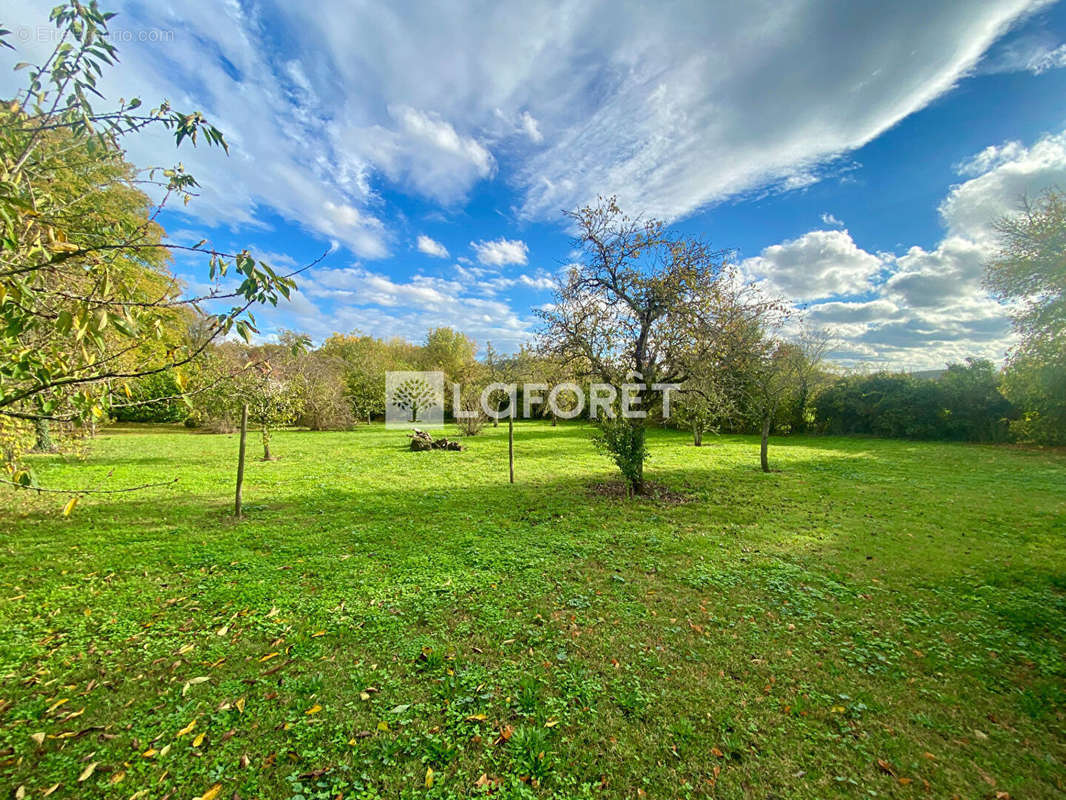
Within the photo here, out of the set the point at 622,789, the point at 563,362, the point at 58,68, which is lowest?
the point at 622,789

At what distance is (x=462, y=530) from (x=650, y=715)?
4.10m

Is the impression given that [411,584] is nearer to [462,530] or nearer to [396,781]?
[462,530]

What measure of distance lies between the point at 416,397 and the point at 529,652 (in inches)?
1003

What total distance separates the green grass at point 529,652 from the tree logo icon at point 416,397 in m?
19.8

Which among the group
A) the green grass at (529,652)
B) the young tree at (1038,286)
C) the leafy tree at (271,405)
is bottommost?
the green grass at (529,652)

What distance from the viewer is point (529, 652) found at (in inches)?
130

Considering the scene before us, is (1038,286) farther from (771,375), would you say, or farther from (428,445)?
(428,445)

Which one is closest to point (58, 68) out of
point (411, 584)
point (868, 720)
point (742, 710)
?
point (411, 584)

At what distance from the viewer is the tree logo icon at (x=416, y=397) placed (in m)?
27.0

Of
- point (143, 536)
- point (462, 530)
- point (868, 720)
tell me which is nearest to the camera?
point (868, 720)

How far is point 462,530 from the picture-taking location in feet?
20.6

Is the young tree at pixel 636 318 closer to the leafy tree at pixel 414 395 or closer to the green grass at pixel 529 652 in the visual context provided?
the green grass at pixel 529 652

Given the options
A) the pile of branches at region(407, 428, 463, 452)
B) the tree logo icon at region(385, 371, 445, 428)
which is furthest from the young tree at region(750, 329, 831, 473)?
the tree logo icon at region(385, 371, 445, 428)

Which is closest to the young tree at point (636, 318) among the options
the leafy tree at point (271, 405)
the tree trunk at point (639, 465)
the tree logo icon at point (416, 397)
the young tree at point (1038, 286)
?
the tree trunk at point (639, 465)
